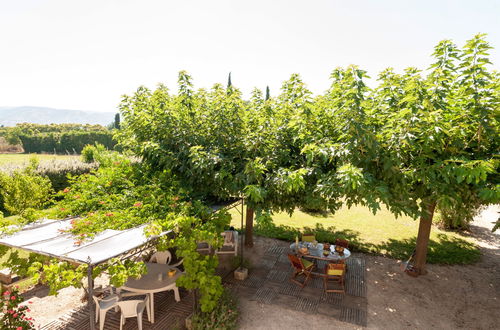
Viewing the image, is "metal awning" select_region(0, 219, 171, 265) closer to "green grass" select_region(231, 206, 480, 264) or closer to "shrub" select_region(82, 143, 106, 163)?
"green grass" select_region(231, 206, 480, 264)

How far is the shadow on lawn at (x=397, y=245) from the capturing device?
9.98 m

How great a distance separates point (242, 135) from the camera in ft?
26.5

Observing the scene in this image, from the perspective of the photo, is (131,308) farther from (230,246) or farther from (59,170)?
(59,170)

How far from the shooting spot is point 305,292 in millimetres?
7516

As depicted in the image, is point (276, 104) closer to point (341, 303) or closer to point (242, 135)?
point (242, 135)

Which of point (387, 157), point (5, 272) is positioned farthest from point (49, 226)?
point (387, 157)

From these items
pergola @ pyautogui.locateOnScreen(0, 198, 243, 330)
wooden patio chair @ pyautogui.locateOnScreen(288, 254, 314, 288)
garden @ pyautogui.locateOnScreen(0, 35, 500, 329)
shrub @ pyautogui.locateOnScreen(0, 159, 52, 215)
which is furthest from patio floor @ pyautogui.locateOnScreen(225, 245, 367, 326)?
shrub @ pyautogui.locateOnScreen(0, 159, 52, 215)

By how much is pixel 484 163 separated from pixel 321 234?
789 cm

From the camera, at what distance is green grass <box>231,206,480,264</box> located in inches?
406

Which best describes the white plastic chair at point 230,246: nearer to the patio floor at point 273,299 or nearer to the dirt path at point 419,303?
the patio floor at point 273,299

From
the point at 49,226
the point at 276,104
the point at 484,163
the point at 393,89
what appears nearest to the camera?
the point at 484,163

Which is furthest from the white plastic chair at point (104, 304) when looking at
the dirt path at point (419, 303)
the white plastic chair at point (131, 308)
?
the dirt path at point (419, 303)

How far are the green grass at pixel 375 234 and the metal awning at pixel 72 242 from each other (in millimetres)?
5600

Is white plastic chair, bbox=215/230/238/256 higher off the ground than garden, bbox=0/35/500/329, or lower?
lower
